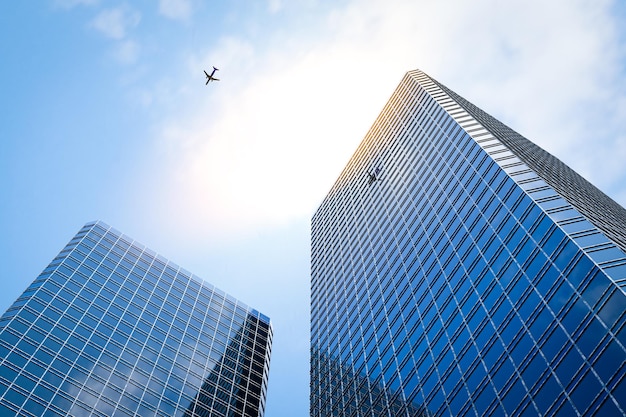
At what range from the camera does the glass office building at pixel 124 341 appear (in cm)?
5581

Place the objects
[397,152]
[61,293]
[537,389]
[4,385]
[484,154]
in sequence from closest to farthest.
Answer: [537,389] < [4,385] < [484,154] < [61,293] < [397,152]

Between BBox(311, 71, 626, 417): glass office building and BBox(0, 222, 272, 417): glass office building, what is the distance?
43.5ft

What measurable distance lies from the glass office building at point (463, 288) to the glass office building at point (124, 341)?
1325 cm

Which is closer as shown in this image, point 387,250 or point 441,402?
point 441,402

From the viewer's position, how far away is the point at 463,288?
47.9m

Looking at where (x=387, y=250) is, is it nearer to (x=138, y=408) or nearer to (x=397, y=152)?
(x=397, y=152)

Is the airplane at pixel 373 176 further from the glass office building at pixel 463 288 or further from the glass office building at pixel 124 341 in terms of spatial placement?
the glass office building at pixel 124 341

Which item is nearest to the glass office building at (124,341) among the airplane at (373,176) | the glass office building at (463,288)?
the glass office building at (463,288)

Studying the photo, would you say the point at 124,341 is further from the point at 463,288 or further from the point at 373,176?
the point at 463,288

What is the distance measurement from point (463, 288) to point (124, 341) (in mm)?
40308

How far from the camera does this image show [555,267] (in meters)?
38.3

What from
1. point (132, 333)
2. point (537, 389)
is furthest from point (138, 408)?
point (537, 389)

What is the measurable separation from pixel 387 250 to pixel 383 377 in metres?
16.7

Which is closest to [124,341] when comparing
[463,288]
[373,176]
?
[373,176]
